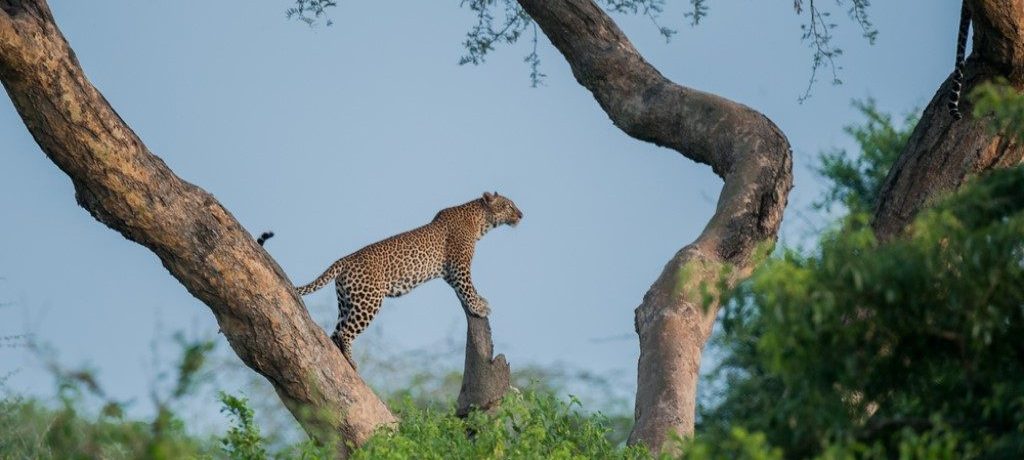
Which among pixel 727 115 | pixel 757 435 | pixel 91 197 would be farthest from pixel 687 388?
pixel 757 435

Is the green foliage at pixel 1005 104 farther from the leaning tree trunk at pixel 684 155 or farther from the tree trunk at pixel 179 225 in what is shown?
the tree trunk at pixel 179 225

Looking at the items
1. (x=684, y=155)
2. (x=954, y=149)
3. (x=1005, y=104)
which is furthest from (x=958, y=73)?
(x=1005, y=104)

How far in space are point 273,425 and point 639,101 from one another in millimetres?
7059

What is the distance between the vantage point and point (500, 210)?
1271cm

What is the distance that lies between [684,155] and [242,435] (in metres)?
4.11

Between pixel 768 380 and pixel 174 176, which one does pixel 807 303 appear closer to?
pixel 768 380

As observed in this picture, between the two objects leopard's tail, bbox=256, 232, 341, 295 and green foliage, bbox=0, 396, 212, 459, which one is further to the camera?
leopard's tail, bbox=256, 232, 341, 295

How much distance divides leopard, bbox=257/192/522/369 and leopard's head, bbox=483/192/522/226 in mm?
323

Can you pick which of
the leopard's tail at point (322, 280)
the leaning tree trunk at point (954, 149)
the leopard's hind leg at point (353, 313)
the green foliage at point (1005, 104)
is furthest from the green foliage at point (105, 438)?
the leopard's hind leg at point (353, 313)

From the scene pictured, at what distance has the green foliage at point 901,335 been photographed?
3635mm

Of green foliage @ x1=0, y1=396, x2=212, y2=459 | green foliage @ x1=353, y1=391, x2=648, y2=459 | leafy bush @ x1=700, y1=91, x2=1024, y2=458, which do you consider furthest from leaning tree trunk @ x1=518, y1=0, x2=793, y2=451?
green foliage @ x1=0, y1=396, x2=212, y2=459

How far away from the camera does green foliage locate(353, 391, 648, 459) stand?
21.0ft

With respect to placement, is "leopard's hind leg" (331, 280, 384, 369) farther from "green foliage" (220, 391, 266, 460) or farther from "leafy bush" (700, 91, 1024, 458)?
"leafy bush" (700, 91, 1024, 458)

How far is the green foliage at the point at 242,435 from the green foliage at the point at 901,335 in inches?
102
